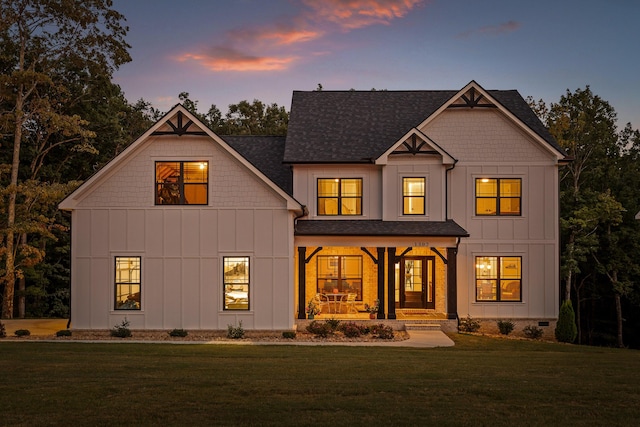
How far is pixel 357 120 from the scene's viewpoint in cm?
2492

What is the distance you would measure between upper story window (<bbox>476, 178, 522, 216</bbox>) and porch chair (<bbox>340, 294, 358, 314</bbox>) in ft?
19.6

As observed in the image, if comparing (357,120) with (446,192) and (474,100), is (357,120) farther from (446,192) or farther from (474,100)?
(446,192)

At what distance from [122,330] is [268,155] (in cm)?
976

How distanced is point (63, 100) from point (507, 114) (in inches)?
824

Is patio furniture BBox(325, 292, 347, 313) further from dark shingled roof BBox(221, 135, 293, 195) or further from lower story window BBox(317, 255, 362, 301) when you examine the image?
dark shingled roof BBox(221, 135, 293, 195)

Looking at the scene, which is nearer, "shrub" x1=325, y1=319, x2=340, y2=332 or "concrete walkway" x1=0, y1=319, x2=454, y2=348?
"concrete walkway" x1=0, y1=319, x2=454, y2=348

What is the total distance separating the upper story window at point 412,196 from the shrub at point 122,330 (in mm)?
11011

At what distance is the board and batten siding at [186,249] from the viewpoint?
19.4m

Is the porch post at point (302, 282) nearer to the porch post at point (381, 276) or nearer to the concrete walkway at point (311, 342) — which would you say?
the concrete walkway at point (311, 342)

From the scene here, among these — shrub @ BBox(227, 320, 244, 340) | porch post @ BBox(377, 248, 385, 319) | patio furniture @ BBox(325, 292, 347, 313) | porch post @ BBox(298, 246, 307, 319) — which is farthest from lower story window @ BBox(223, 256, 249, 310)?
porch post @ BBox(377, 248, 385, 319)

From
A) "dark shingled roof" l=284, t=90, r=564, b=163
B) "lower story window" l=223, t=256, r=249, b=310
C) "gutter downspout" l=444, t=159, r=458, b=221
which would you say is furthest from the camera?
"dark shingled roof" l=284, t=90, r=564, b=163

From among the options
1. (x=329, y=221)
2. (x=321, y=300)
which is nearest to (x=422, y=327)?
(x=321, y=300)

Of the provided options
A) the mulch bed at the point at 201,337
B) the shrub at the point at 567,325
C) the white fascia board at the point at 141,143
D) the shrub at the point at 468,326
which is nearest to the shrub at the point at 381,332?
the mulch bed at the point at 201,337

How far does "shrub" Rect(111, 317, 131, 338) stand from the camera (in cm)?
1869
